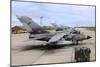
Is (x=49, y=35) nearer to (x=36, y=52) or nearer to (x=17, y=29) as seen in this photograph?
(x=36, y=52)

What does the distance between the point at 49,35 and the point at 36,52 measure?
0.94ft

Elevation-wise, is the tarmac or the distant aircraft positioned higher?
the distant aircraft

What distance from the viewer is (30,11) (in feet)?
8.41

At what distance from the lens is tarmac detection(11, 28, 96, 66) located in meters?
2.50

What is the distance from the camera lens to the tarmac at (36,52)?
2496 mm

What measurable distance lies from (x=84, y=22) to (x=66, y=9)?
1.09 feet

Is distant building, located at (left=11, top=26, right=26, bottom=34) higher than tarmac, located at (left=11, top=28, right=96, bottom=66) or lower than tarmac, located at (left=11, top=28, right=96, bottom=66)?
higher

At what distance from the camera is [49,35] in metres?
2.65

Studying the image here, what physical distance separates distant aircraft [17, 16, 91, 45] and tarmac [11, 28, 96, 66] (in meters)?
0.06

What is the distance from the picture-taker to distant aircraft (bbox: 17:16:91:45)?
8.39ft

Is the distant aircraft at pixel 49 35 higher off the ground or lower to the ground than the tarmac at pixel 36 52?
higher

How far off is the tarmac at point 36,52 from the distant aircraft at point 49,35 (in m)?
0.06
